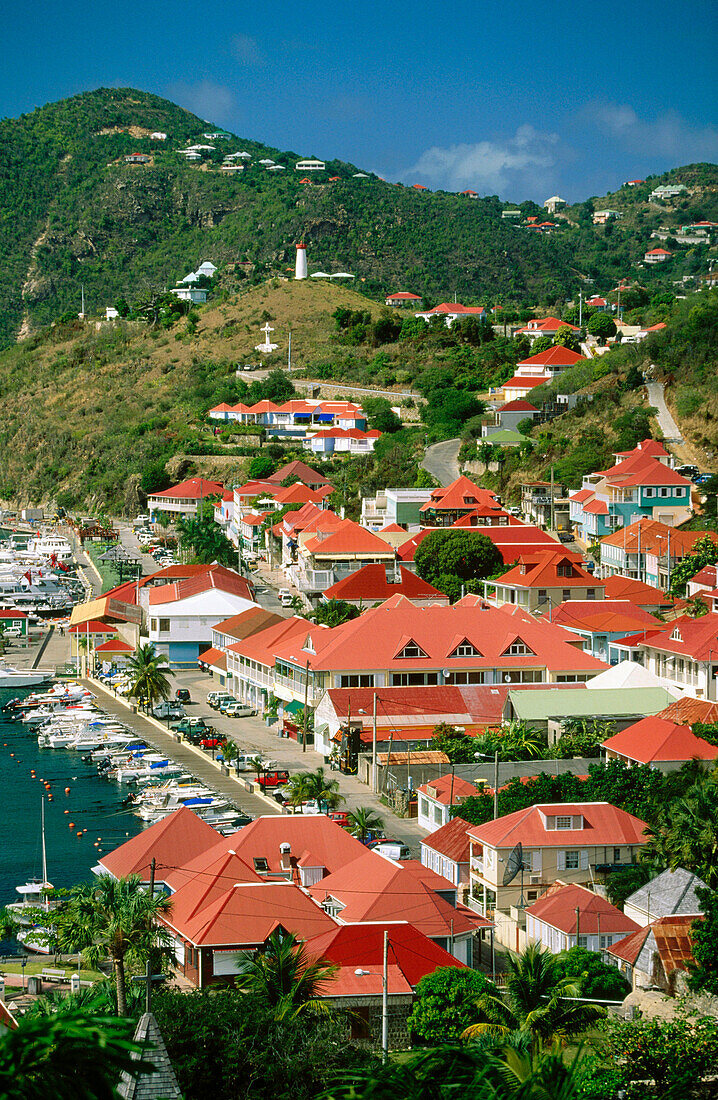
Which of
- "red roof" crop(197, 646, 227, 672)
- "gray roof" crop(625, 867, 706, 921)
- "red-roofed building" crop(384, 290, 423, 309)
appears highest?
"red-roofed building" crop(384, 290, 423, 309)

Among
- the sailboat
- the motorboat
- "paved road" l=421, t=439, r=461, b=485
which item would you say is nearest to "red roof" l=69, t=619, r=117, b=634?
the motorboat

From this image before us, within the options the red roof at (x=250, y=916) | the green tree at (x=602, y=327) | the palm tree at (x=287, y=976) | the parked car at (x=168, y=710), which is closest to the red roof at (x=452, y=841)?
the red roof at (x=250, y=916)

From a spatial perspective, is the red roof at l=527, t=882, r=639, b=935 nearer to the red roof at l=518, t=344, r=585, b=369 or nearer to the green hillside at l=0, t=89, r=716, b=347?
the red roof at l=518, t=344, r=585, b=369

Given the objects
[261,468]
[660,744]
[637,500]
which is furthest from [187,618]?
[261,468]

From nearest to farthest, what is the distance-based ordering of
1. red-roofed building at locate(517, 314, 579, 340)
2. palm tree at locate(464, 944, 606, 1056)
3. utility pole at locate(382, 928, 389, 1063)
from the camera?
palm tree at locate(464, 944, 606, 1056) < utility pole at locate(382, 928, 389, 1063) < red-roofed building at locate(517, 314, 579, 340)

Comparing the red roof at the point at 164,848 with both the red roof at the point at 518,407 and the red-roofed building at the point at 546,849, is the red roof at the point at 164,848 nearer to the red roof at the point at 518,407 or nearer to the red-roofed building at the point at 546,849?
the red-roofed building at the point at 546,849

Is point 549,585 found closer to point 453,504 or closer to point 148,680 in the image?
point 453,504
